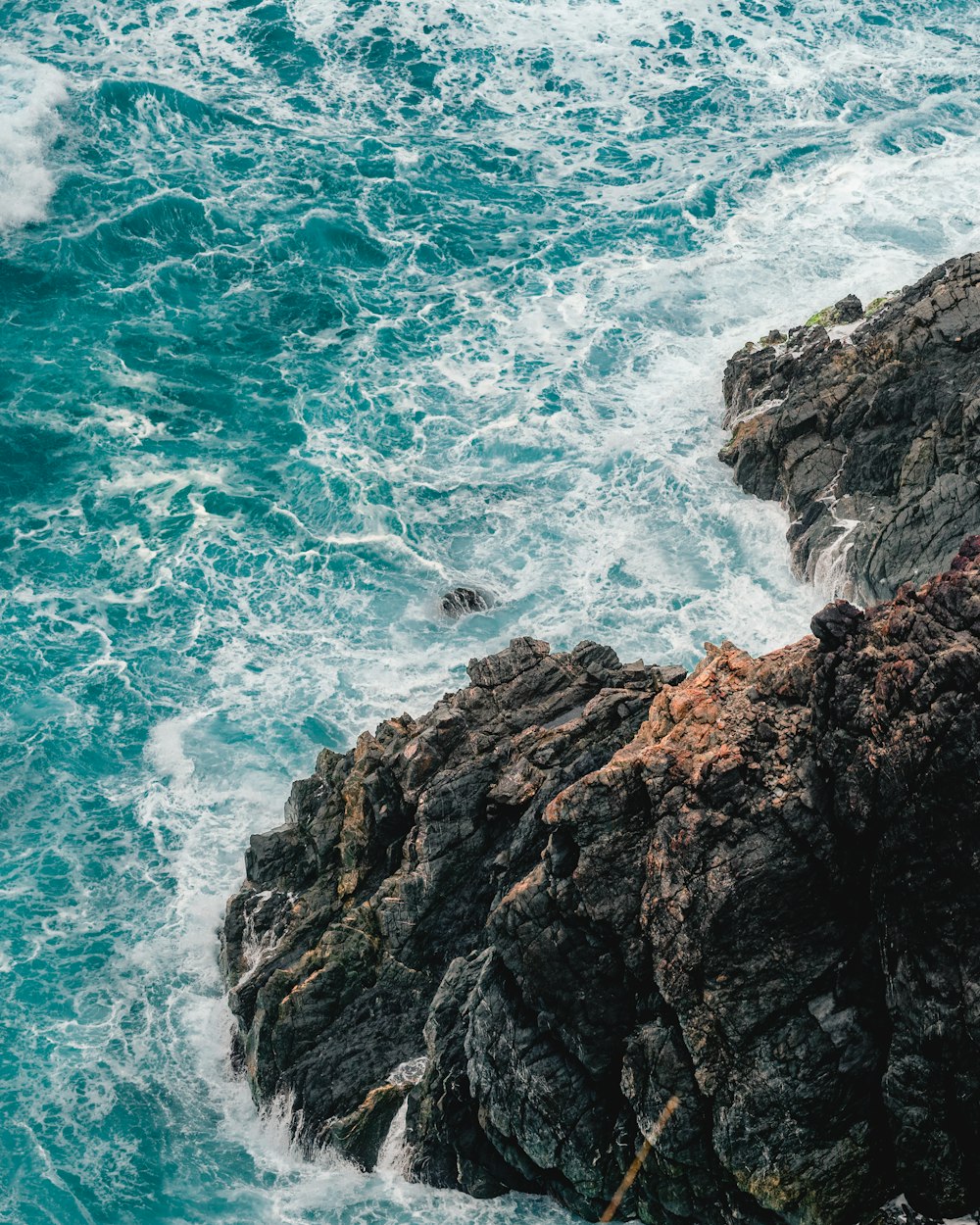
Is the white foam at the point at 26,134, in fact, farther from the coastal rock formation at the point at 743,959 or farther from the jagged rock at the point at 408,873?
the coastal rock formation at the point at 743,959

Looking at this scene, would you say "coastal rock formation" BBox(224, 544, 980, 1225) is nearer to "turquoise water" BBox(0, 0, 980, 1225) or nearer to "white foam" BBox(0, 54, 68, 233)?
"turquoise water" BBox(0, 0, 980, 1225)

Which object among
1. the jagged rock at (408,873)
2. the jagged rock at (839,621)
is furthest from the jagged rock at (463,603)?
the jagged rock at (839,621)

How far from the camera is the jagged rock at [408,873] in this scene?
1704 inches

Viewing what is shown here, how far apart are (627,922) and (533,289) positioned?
2357 inches

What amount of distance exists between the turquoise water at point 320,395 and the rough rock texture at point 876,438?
2491 mm

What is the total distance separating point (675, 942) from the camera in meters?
34.3

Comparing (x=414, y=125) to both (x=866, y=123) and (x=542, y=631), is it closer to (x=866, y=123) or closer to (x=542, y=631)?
(x=866, y=123)

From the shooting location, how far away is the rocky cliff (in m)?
32.1

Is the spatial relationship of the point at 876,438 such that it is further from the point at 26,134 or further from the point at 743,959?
the point at 26,134

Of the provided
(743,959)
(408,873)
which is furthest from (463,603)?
(743,959)

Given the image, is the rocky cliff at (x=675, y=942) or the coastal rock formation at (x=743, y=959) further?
the rocky cliff at (x=675, y=942)

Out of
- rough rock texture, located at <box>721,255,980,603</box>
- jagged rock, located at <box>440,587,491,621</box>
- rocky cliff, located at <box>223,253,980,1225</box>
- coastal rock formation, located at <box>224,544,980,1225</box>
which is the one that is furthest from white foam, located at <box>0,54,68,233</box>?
coastal rock formation, located at <box>224,544,980,1225</box>

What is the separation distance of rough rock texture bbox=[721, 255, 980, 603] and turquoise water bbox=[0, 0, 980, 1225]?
2491 mm

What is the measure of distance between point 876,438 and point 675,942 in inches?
1383
